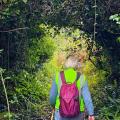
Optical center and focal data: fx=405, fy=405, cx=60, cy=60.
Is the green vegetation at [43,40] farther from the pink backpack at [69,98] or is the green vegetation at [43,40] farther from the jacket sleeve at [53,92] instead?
the pink backpack at [69,98]

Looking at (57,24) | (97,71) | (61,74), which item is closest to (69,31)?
(57,24)

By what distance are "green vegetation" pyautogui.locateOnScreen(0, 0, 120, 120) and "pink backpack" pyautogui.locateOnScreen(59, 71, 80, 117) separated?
79.2 inches

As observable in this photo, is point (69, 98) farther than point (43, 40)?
No

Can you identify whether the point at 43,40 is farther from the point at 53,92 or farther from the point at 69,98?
the point at 69,98

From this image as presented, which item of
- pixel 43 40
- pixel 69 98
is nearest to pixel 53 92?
pixel 69 98

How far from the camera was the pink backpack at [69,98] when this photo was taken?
6535 millimetres

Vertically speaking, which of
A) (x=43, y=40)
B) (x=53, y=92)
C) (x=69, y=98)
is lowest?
(x=69, y=98)

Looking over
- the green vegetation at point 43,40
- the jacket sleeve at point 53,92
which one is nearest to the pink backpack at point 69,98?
the jacket sleeve at point 53,92

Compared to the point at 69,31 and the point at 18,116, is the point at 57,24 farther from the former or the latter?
the point at 18,116

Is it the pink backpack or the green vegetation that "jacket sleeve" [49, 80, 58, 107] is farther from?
the green vegetation

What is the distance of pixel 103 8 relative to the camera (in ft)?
31.1

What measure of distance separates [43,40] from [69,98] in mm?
6802

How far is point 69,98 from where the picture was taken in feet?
21.5

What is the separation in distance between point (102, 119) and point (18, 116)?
201 cm
